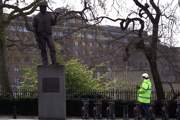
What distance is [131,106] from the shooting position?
30750 millimetres

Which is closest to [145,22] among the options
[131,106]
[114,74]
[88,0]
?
[88,0]

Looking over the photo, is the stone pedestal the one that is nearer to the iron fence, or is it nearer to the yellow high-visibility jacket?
the yellow high-visibility jacket

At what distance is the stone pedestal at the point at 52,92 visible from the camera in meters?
22.4

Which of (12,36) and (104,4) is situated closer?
(104,4)

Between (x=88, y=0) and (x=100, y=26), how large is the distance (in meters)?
4.48

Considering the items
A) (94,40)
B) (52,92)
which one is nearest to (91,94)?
(52,92)

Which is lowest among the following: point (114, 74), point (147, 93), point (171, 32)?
point (114, 74)

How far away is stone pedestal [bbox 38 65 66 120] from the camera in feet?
73.4

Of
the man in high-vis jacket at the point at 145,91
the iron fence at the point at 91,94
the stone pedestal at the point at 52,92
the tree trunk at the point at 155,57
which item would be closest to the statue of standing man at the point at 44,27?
the stone pedestal at the point at 52,92

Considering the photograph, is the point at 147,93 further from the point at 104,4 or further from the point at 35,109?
the point at 104,4

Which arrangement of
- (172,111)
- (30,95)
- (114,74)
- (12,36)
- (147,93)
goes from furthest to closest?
(114,74) < (12,36) < (30,95) < (172,111) < (147,93)

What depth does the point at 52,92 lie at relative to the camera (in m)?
22.4

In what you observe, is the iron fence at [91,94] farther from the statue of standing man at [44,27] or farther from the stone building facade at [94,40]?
the statue of standing man at [44,27]

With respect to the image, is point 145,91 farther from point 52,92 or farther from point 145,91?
point 52,92
